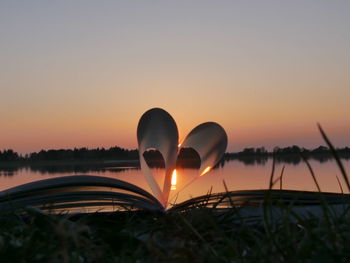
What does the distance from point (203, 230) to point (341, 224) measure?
42 cm

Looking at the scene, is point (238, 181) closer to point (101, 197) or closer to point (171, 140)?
point (171, 140)

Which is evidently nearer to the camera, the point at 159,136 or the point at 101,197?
the point at 101,197

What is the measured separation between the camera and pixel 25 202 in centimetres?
219

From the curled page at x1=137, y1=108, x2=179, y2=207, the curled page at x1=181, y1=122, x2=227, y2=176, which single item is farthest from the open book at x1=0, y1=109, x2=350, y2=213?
the curled page at x1=181, y1=122, x2=227, y2=176

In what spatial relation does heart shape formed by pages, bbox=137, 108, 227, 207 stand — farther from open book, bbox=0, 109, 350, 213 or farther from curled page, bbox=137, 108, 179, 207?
open book, bbox=0, 109, 350, 213

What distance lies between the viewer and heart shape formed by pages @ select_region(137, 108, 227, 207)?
14.3 ft

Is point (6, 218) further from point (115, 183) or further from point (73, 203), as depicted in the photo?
point (115, 183)

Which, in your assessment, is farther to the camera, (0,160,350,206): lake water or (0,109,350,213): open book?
(0,160,350,206): lake water

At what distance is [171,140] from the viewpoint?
14.6 ft

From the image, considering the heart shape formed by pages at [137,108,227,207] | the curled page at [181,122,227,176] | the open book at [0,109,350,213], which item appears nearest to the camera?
the open book at [0,109,350,213]

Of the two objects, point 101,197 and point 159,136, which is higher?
point 159,136

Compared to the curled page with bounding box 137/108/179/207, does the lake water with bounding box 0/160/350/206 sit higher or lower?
lower

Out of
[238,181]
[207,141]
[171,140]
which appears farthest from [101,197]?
[238,181]

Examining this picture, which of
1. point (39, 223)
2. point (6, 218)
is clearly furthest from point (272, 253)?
point (6, 218)
